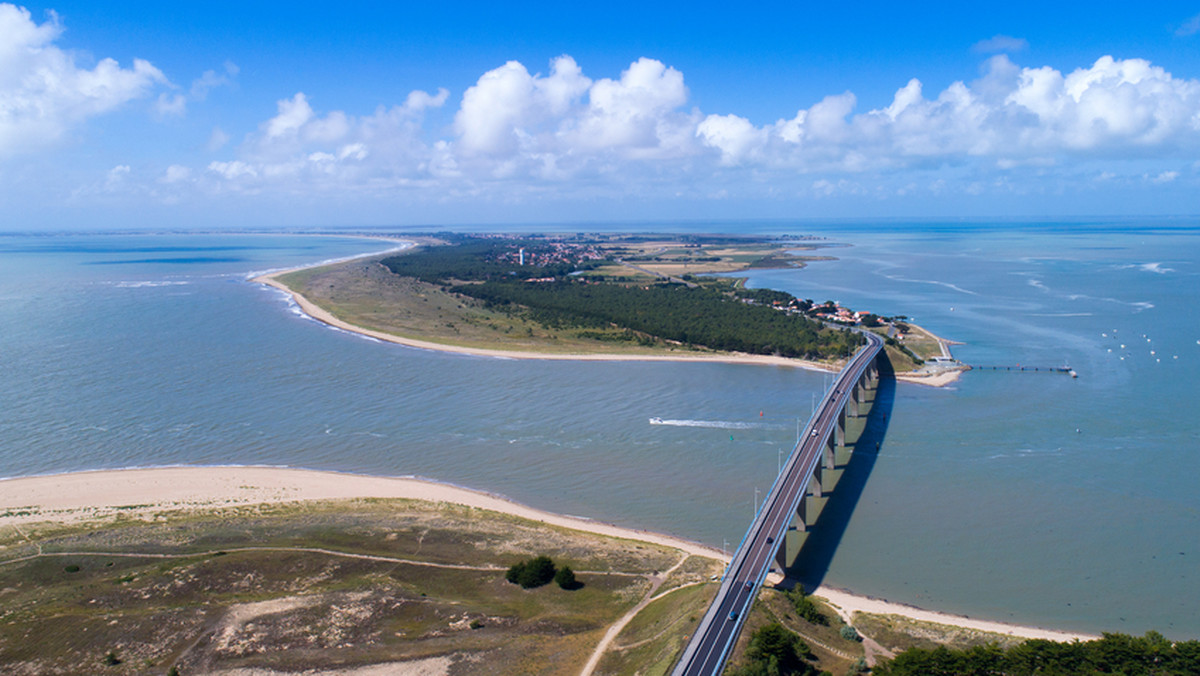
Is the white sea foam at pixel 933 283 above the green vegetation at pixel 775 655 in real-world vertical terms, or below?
above

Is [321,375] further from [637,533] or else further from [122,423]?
[637,533]

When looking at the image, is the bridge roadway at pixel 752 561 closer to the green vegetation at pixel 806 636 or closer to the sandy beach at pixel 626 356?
the green vegetation at pixel 806 636

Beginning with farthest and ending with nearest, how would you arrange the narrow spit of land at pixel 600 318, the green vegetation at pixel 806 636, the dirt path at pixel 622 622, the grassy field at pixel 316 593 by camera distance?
the narrow spit of land at pixel 600 318, the grassy field at pixel 316 593, the dirt path at pixel 622 622, the green vegetation at pixel 806 636

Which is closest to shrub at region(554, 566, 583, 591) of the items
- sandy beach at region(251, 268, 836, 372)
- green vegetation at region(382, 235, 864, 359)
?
sandy beach at region(251, 268, 836, 372)

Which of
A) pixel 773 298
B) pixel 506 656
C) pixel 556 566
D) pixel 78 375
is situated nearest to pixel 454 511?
pixel 556 566

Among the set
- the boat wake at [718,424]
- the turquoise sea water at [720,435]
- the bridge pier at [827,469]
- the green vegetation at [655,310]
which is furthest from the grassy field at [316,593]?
the green vegetation at [655,310]

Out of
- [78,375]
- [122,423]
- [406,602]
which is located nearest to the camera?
[406,602]
